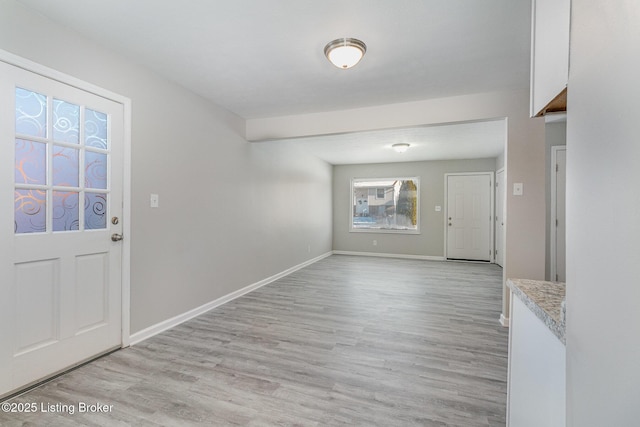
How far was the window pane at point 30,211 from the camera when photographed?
5.97ft

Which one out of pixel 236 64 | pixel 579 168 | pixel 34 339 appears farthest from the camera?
pixel 236 64

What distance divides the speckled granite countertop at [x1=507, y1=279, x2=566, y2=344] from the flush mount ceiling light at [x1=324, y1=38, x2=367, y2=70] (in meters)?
1.80

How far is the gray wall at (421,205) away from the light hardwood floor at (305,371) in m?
3.41

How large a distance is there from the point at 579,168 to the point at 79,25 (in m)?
2.87

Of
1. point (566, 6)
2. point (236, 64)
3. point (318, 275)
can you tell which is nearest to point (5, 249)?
point (236, 64)

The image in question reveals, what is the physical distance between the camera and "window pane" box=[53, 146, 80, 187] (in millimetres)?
1999

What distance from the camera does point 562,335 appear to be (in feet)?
2.53

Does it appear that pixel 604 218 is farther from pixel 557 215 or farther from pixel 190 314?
pixel 557 215

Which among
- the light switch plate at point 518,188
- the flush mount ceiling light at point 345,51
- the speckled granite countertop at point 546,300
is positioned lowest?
the speckled granite countertop at point 546,300

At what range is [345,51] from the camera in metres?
2.12

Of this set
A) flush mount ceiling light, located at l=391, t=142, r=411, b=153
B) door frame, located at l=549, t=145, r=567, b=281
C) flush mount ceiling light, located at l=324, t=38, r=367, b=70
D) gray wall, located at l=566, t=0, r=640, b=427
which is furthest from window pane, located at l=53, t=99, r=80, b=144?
door frame, located at l=549, t=145, r=567, b=281

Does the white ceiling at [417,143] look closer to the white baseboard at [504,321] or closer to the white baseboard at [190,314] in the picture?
the white baseboard at [190,314]

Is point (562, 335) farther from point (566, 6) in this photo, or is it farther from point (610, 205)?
point (566, 6)

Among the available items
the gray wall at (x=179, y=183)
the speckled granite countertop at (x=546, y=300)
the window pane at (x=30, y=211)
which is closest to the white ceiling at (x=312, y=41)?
the gray wall at (x=179, y=183)
